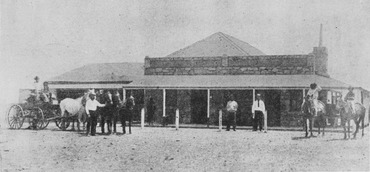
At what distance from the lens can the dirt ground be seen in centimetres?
1105

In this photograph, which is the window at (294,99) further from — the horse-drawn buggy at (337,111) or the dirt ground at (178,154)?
the dirt ground at (178,154)

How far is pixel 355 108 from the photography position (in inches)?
705

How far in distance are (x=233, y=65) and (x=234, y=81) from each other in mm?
1913

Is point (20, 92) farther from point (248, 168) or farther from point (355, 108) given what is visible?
point (248, 168)

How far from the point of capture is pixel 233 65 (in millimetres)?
→ 27484

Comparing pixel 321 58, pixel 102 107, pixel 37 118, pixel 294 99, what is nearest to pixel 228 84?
pixel 294 99

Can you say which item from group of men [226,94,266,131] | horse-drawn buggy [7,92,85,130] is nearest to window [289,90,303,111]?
group of men [226,94,266,131]

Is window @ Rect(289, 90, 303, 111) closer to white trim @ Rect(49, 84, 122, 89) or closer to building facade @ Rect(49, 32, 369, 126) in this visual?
building facade @ Rect(49, 32, 369, 126)

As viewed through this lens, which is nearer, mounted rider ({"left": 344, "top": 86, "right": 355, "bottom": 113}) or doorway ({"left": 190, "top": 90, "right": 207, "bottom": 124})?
mounted rider ({"left": 344, "top": 86, "right": 355, "bottom": 113})

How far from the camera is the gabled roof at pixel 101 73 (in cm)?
3241

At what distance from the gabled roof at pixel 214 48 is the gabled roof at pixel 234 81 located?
2833 mm

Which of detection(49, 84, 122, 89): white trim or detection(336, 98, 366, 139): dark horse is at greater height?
detection(49, 84, 122, 89): white trim

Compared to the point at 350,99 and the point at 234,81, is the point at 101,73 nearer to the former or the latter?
the point at 234,81

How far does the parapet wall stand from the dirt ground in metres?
10.4
